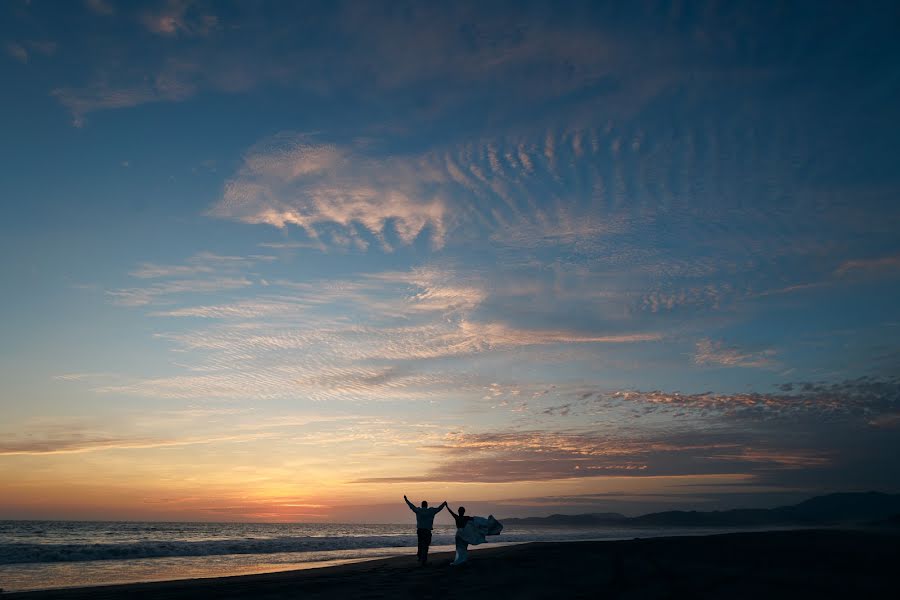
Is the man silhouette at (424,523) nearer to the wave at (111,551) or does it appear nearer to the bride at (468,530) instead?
the bride at (468,530)

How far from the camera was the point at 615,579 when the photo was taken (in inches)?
542

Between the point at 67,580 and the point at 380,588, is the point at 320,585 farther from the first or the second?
the point at 67,580

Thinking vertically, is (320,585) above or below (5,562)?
above

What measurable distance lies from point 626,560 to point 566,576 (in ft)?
16.4

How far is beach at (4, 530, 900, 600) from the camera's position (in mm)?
11867

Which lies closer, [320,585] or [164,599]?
[164,599]

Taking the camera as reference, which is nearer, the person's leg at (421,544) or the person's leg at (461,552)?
the person's leg at (461,552)

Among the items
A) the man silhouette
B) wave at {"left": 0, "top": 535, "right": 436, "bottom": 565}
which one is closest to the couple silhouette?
the man silhouette

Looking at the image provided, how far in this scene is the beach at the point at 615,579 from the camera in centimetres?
1187

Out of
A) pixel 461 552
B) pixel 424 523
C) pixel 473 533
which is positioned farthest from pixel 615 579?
pixel 424 523

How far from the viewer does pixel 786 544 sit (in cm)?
2284

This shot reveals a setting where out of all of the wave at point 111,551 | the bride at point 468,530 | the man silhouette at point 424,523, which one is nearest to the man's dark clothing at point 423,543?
the man silhouette at point 424,523

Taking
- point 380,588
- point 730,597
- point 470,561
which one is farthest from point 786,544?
point 380,588

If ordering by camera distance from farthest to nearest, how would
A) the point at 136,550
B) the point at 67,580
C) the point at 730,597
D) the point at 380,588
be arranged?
the point at 136,550
the point at 67,580
the point at 380,588
the point at 730,597
